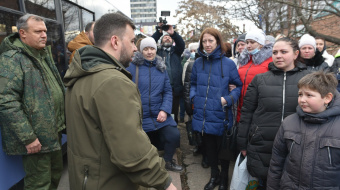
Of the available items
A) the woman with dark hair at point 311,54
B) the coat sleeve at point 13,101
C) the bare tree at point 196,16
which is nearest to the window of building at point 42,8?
the coat sleeve at point 13,101

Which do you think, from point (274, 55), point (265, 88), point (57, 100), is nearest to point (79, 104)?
point (57, 100)

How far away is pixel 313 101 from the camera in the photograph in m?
1.77

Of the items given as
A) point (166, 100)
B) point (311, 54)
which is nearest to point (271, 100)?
point (166, 100)

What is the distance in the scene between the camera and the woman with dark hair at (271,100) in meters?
2.12

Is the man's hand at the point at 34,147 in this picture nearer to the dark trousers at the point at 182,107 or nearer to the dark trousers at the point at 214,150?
the dark trousers at the point at 214,150

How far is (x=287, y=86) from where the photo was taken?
6.97 feet

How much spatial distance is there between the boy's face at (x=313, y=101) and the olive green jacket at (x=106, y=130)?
3.97ft

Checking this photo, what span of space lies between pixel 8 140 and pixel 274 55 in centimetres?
258

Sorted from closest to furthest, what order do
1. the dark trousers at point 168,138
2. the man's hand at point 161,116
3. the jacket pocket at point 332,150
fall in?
the jacket pocket at point 332,150
the man's hand at point 161,116
the dark trousers at point 168,138

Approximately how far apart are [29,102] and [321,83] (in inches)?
96.8

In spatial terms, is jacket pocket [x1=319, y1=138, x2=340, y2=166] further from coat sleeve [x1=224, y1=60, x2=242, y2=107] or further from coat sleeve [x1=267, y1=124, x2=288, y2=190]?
coat sleeve [x1=224, y1=60, x2=242, y2=107]

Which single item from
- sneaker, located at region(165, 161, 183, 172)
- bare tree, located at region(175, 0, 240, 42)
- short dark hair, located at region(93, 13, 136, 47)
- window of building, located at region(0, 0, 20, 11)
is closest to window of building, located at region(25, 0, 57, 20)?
window of building, located at region(0, 0, 20, 11)

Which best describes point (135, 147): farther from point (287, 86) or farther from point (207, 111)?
point (207, 111)

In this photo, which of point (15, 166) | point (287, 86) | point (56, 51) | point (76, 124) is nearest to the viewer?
point (76, 124)
